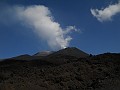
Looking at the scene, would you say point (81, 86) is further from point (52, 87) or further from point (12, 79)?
point (12, 79)

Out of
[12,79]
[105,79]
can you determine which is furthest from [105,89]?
[12,79]

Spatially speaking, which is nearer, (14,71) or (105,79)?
(105,79)

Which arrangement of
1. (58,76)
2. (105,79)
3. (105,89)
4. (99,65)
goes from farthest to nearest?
(99,65)
(58,76)
(105,79)
(105,89)

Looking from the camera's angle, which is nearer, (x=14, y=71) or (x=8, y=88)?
(x=8, y=88)

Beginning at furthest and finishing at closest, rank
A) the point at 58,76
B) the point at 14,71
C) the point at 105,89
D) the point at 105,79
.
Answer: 1. the point at 14,71
2. the point at 58,76
3. the point at 105,79
4. the point at 105,89

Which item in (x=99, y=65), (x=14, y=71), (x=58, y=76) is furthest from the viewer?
(x=14, y=71)

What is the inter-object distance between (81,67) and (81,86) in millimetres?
3150

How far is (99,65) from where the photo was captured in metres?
30.1

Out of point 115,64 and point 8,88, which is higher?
point 115,64

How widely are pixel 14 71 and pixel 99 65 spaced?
26.6 feet

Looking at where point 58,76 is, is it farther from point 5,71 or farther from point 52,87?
point 5,71

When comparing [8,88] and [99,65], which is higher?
[99,65]

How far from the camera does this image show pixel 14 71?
106 ft

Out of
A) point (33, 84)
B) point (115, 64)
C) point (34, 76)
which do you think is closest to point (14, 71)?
point (34, 76)
